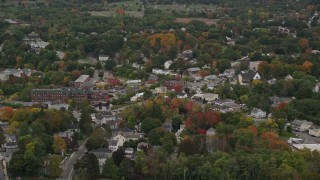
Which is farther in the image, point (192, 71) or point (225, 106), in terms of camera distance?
point (192, 71)

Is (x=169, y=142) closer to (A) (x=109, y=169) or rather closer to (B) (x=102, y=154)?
(B) (x=102, y=154)

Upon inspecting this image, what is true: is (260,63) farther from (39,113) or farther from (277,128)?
(39,113)

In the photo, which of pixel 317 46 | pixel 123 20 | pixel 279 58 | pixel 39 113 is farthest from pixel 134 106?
pixel 123 20

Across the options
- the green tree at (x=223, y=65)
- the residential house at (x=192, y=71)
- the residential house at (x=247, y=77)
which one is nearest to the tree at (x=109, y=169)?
the residential house at (x=247, y=77)

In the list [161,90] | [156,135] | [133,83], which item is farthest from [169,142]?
[133,83]

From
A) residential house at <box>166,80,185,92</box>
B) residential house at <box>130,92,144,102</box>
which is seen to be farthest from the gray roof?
residential house at <box>130,92,144,102</box>

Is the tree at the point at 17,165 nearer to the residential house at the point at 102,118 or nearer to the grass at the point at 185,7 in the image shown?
the residential house at the point at 102,118
